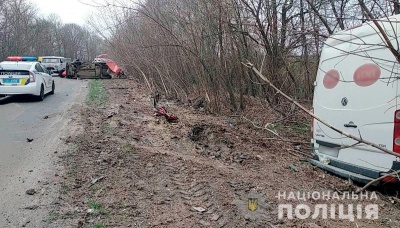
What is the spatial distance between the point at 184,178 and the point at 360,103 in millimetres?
2546

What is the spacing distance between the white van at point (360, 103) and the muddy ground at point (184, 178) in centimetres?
37

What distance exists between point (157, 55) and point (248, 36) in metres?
5.10

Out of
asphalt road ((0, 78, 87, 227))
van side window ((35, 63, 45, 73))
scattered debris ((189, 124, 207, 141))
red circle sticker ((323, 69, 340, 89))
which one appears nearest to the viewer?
asphalt road ((0, 78, 87, 227))

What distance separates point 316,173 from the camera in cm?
533

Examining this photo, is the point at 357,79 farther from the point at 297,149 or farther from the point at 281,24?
the point at 281,24

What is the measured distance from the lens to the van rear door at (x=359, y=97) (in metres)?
4.04

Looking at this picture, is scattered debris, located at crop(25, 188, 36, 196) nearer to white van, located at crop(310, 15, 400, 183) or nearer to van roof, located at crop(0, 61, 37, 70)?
white van, located at crop(310, 15, 400, 183)

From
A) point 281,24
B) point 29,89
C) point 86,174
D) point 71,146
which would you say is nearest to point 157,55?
point 29,89

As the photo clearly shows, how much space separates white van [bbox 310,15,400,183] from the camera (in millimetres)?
3984

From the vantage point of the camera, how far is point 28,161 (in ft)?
18.1
